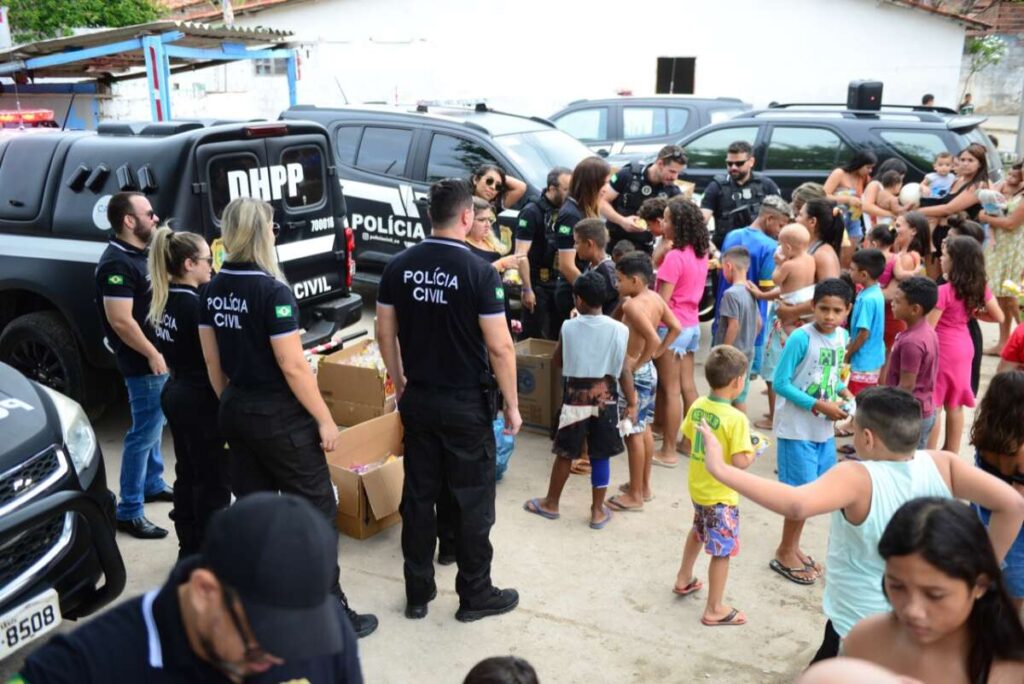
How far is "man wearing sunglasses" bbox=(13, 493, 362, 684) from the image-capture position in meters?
1.46

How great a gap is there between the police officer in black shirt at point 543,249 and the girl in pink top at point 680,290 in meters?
0.91

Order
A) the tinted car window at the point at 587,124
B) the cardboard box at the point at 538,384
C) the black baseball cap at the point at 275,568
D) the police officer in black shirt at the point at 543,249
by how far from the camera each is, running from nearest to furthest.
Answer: the black baseball cap at the point at 275,568 < the cardboard box at the point at 538,384 < the police officer in black shirt at the point at 543,249 < the tinted car window at the point at 587,124

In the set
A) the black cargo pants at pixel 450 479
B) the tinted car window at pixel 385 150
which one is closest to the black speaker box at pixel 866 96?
the tinted car window at pixel 385 150

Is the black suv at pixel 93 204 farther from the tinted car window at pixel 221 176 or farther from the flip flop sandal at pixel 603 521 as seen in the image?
the flip flop sandal at pixel 603 521

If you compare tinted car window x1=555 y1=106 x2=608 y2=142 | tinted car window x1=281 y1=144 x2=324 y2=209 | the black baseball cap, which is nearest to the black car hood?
the black baseball cap

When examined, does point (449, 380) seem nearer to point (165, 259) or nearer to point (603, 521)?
→ point (165, 259)

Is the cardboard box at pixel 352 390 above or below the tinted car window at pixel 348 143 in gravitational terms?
below

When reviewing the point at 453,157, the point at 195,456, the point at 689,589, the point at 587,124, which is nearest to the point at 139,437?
the point at 195,456

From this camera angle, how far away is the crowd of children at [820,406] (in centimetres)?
253

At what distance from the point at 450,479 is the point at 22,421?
183 cm

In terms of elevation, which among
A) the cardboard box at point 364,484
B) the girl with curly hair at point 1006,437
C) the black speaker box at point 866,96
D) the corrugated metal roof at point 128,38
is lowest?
the cardboard box at point 364,484

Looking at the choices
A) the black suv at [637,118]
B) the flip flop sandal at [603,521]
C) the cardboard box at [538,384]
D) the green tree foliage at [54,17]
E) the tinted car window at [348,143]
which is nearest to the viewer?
the flip flop sandal at [603,521]

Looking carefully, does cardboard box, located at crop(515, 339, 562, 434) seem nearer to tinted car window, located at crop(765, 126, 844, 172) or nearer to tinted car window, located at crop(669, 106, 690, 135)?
tinted car window, located at crop(765, 126, 844, 172)

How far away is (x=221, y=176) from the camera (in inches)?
223
